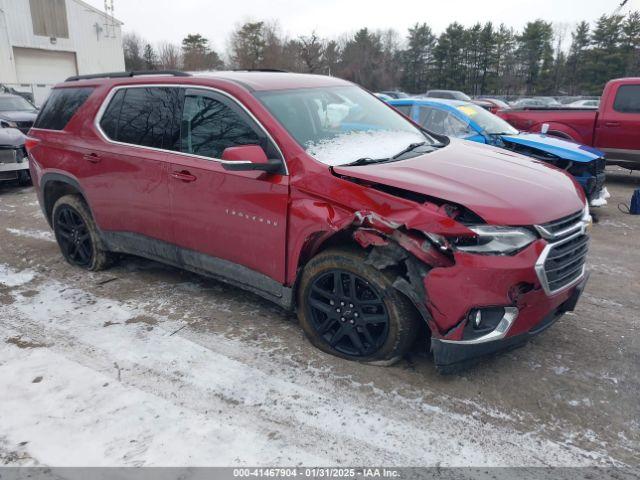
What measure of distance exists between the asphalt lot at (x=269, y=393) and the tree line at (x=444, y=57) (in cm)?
5429

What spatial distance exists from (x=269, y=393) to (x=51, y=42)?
40204mm

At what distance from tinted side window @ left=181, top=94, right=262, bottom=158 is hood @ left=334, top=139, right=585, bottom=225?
81 centimetres

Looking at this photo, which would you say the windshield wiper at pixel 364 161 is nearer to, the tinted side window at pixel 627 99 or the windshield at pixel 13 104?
the tinted side window at pixel 627 99

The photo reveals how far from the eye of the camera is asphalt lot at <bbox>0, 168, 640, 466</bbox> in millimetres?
2562

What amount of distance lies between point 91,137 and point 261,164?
7.03 ft

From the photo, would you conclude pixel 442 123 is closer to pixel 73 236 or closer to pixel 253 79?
pixel 253 79

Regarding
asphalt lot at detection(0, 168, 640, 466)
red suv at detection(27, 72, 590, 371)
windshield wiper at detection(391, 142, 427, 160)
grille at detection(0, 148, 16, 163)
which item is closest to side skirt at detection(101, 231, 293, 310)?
red suv at detection(27, 72, 590, 371)

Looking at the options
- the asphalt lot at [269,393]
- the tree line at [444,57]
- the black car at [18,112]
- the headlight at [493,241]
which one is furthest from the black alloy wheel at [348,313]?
the tree line at [444,57]

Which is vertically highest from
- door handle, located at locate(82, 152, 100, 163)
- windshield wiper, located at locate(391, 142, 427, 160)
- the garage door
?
the garage door

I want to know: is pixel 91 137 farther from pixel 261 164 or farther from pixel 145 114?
pixel 261 164

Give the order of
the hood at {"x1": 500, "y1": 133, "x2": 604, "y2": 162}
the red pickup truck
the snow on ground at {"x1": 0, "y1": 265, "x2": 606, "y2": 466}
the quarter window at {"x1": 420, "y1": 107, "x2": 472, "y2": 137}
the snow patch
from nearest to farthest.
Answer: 1. the snow on ground at {"x1": 0, "y1": 265, "x2": 606, "y2": 466}
2. the snow patch
3. the hood at {"x1": 500, "y1": 133, "x2": 604, "y2": 162}
4. the quarter window at {"x1": 420, "y1": 107, "x2": 472, "y2": 137}
5. the red pickup truck

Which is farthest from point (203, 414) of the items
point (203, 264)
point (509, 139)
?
point (509, 139)

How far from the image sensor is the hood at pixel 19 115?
12391mm

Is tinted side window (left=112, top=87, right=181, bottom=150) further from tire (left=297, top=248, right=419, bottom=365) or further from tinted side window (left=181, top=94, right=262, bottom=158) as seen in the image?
tire (left=297, top=248, right=419, bottom=365)
